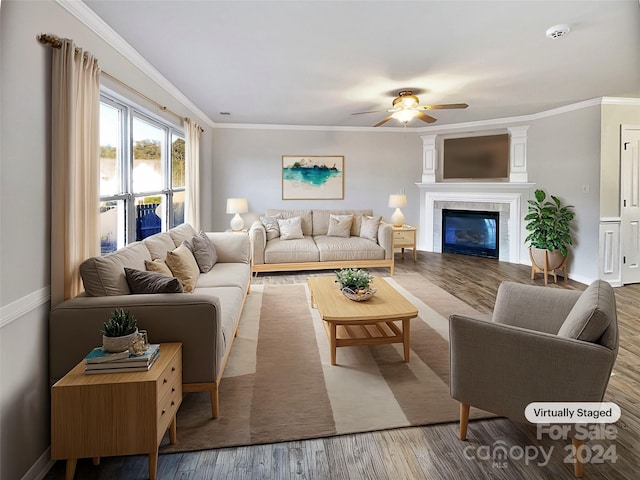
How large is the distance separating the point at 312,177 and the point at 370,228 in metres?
1.71

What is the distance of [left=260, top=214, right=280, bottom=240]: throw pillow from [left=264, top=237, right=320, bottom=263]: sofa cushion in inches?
12.7

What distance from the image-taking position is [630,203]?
509 centimetres

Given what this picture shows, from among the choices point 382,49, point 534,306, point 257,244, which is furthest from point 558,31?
point 257,244

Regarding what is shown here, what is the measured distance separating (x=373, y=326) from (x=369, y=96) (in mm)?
3017

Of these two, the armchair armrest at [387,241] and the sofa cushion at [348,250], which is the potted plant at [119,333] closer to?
the sofa cushion at [348,250]

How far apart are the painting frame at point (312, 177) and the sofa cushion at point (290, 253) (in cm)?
161

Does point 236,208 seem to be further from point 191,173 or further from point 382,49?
point 382,49

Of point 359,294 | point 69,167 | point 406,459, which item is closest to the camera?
point 406,459

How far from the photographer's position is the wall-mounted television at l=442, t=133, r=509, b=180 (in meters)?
6.69

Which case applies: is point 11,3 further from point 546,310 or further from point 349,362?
point 546,310

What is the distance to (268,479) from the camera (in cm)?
172

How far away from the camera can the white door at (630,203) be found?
497cm

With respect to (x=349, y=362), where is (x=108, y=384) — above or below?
above

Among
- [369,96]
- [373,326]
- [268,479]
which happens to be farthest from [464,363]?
[369,96]
